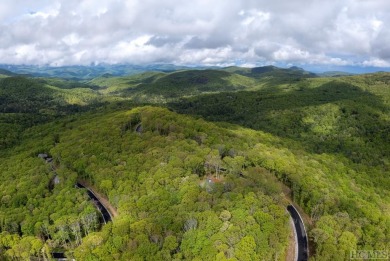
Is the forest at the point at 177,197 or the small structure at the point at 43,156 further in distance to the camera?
the small structure at the point at 43,156

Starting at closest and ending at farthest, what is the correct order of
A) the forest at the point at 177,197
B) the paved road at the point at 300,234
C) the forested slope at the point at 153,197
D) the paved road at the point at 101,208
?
the forested slope at the point at 153,197, the forest at the point at 177,197, the paved road at the point at 300,234, the paved road at the point at 101,208

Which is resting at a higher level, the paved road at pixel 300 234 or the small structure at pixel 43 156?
the small structure at pixel 43 156

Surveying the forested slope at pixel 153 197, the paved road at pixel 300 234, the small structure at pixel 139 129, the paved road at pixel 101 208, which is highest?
the small structure at pixel 139 129

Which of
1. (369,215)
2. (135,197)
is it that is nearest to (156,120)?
(135,197)

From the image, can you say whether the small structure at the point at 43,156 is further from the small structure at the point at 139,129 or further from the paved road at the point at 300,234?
the paved road at the point at 300,234

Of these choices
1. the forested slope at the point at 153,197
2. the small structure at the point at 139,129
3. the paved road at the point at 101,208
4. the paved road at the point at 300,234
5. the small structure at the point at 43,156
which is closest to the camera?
the forested slope at the point at 153,197

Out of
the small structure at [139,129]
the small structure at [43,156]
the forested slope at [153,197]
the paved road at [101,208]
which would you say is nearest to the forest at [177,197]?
the forested slope at [153,197]

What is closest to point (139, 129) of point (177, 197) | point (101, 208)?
point (101, 208)

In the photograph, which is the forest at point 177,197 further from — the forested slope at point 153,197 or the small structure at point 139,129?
the small structure at point 139,129

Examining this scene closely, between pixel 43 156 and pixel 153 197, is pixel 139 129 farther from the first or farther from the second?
pixel 153 197
